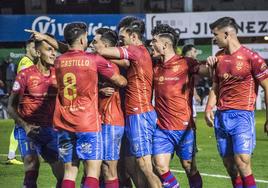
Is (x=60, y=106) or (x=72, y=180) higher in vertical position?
(x=60, y=106)

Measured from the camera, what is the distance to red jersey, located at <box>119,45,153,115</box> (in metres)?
9.87

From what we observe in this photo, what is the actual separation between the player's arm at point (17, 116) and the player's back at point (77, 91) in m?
0.85

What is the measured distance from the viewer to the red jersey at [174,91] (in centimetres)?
1005

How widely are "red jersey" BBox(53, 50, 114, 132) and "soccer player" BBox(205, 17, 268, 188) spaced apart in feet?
5.55

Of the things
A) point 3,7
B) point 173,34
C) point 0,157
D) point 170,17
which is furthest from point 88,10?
point 173,34

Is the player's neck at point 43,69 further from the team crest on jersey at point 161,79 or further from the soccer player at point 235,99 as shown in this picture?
the soccer player at point 235,99

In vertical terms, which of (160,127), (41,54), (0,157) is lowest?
A: (0,157)

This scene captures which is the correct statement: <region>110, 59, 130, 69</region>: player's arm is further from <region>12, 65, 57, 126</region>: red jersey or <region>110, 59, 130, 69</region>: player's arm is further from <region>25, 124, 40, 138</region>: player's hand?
<region>25, 124, 40, 138</region>: player's hand

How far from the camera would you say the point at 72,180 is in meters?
8.94

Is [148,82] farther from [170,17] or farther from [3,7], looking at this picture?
[3,7]

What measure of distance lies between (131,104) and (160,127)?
20.1 inches

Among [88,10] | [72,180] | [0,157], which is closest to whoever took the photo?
[72,180]

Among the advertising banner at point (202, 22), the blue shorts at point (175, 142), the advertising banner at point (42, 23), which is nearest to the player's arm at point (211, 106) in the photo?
the blue shorts at point (175, 142)

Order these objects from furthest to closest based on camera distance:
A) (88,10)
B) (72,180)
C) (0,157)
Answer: (88,10) → (0,157) → (72,180)
